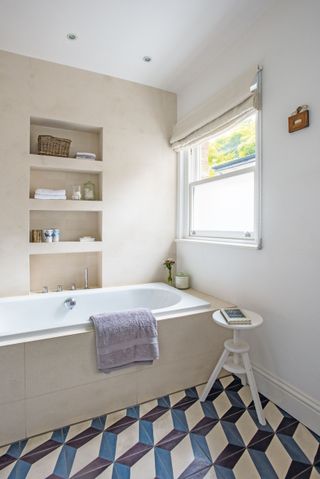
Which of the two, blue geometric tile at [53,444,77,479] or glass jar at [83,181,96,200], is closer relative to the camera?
blue geometric tile at [53,444,77,479]

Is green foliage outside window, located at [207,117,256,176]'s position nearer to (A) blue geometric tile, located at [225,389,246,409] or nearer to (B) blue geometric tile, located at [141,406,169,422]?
(A) blue geometric tile, located at [225,389,246,409]

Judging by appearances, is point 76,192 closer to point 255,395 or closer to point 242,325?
point 242,325

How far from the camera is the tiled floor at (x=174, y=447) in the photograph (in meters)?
1.36

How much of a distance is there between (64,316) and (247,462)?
68.4 inches

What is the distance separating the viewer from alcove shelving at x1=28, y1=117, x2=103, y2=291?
2.60 m

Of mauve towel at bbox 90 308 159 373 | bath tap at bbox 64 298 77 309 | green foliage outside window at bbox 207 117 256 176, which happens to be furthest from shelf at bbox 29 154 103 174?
mauve towel at bbox 90 308 159 373

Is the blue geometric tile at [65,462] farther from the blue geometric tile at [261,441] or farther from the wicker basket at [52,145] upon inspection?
the wicker basket at [52,145]

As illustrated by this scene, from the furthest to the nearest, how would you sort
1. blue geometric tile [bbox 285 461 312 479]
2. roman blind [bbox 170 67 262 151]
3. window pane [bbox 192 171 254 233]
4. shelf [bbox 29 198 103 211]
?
shelf [bbox 29 198 103 211], window pane [bbox 192 171 254 233], roman blind [bbox 170 67 262 151], blue geometric tile [bbox 285 461 312 479]

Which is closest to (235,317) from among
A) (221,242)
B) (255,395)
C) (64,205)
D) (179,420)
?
(255,395)

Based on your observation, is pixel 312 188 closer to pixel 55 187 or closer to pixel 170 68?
pixel 170 68

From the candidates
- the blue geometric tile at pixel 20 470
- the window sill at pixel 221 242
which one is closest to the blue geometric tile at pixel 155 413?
the blue geometric tile at pixel 20 470

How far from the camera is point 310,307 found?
1.67 metres

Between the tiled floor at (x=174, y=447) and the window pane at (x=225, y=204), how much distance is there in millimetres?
1333

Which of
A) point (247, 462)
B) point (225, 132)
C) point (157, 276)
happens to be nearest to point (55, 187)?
point (157, 276)
